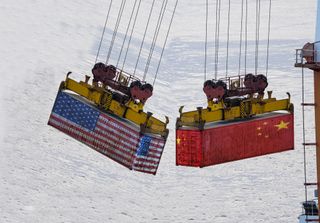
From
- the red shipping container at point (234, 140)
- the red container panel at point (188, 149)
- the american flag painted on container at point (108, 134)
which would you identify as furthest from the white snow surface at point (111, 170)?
the red container panel at point (188, 149)

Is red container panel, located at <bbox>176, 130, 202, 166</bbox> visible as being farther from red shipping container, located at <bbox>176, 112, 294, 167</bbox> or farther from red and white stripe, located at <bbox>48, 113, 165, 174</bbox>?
red and white stripe, located at <bbox>48, 113, 165, 174</bbox>

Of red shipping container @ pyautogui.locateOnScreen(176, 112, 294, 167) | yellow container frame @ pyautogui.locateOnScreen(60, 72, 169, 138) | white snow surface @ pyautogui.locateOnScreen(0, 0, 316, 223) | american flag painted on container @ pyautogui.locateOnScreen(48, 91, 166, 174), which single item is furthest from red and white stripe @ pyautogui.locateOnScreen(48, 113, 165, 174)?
white snow surface @ pyautogui.locateOnScreen(0, 0, 316, 223)

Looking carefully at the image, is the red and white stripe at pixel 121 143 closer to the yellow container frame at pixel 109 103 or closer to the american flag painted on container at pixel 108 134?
the american flag painted on container at pixel 108 134

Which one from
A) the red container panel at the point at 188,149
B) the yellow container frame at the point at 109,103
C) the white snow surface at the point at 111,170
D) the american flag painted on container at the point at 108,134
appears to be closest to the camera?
the red container panel at the point at 188,149

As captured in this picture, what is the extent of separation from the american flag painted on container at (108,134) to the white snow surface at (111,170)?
61.2 ft

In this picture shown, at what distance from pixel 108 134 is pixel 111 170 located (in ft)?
92.1

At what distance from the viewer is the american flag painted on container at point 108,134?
30.1 m

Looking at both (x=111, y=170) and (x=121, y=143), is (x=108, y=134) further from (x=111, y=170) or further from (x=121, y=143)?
(x=111, y=170)

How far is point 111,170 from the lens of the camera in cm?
5841

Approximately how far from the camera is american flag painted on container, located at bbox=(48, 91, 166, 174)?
30.1 meters

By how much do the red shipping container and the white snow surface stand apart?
1964cm

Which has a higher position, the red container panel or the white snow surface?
the white snow surface

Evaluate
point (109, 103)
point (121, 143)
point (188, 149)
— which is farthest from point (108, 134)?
point (188, 149)

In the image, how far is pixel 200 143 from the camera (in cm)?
2906
